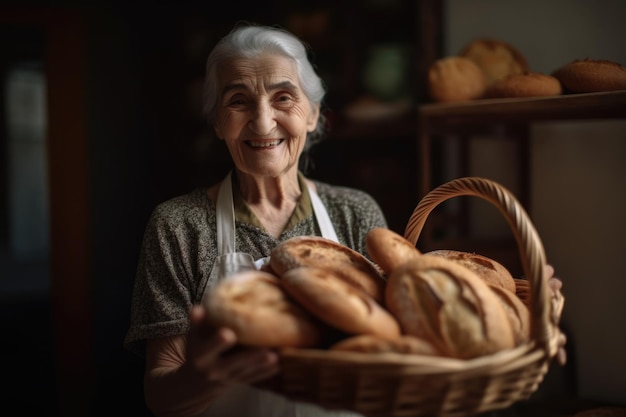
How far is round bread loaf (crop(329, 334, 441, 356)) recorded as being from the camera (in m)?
0.82

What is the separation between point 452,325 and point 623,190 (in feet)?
4.71

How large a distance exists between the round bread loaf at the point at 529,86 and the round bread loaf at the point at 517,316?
0.73m

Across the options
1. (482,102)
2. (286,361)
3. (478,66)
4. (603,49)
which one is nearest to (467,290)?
(286,361)

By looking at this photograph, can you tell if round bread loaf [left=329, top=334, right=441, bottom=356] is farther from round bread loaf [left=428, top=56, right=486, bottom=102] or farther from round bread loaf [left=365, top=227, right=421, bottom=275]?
round bread loaf [left=428, top=56, right=486, bottom=102]

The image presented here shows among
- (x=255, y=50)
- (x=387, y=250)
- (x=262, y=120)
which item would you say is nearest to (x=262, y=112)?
(x=262, y=120)

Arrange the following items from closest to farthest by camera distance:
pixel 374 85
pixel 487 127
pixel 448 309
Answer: pixel 448 309 < pixel 487 127 < pixel 374 85

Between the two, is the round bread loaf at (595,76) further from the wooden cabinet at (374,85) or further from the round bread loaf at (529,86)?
the wooden cabinet at (374,85)

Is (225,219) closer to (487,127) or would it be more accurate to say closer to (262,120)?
(262,120)

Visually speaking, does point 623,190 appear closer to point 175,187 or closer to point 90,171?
point 175,187

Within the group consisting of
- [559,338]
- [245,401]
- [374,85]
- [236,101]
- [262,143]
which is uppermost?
[374,85]

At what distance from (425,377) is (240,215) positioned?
835mm

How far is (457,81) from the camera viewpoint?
1786 millimetres

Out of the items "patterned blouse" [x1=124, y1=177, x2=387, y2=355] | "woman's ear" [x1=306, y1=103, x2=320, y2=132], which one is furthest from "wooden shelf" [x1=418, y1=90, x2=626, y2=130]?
"patterned blouse" [x1=124, y1=177, x2=387, y2=355]

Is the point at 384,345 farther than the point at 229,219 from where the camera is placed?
No
